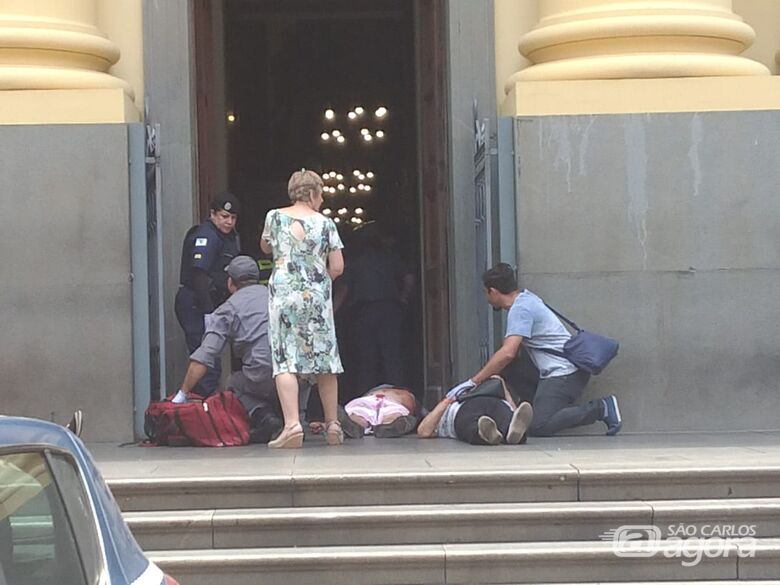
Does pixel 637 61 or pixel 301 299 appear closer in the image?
pixel 301 299

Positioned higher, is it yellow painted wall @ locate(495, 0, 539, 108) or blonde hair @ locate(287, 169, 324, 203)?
yellow painted wall @ locate(495, 0, 539, 108)

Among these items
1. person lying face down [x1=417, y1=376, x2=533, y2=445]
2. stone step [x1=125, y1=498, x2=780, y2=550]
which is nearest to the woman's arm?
person lying face down [x1=417, y1=376, x2=533, y2=445]

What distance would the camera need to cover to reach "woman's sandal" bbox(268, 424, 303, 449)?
8.41 meters

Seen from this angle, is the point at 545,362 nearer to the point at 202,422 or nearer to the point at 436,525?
the point at 202,422

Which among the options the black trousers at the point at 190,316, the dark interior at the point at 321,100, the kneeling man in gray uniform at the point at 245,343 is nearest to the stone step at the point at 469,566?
the kneeling man in gray uniform at the point at 245,343

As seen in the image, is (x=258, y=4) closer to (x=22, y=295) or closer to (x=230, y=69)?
(x=230, y=69)

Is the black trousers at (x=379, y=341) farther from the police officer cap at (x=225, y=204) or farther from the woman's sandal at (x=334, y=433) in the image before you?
the woman's sandal at (x=334, y=433)

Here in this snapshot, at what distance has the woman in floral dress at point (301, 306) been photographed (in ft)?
27.7

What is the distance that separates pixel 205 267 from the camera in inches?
374

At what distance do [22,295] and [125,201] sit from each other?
0.99 metres

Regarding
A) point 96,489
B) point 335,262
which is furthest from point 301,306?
point 96,489

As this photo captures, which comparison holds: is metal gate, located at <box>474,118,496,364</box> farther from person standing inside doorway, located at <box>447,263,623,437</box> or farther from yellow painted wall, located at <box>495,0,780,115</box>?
person standing inside doorway, located at <box>447,263,623,437</box>

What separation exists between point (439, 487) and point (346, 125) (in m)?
16.1

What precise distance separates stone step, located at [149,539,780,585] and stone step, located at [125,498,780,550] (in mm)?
186
